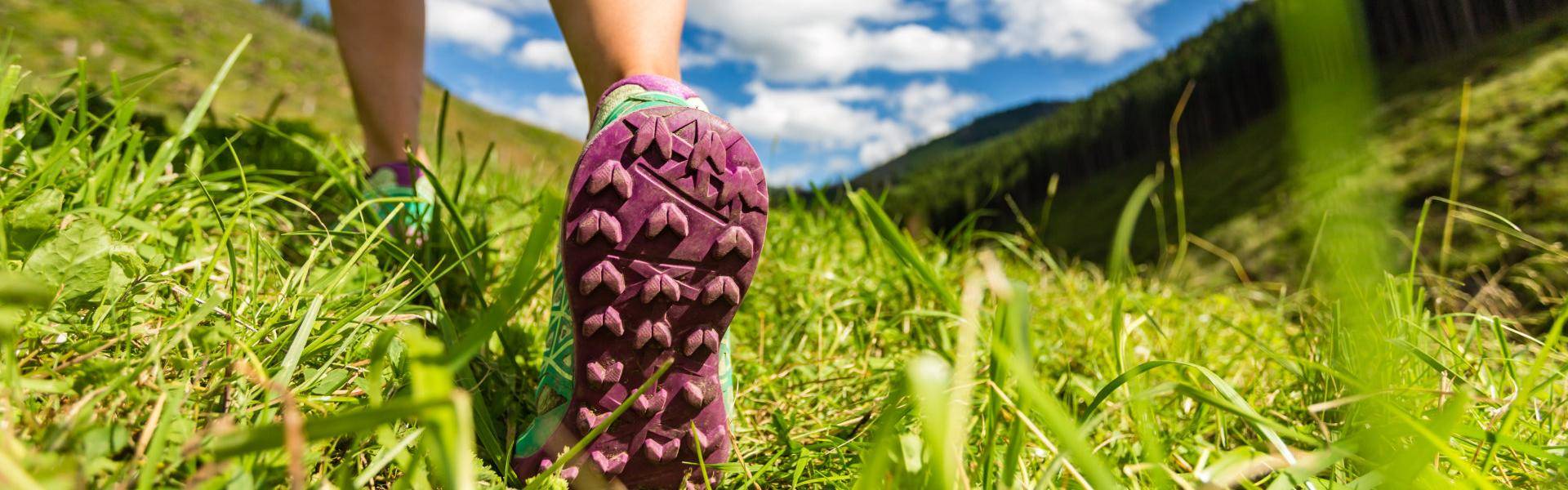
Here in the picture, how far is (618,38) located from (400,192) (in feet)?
Answer: 2.53

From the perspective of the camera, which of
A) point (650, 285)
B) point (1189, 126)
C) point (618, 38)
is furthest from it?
point (1189, 126)

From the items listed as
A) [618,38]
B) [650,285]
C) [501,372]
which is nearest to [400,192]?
[501,372]

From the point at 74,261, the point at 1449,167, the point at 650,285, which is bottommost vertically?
the point at 1449,167

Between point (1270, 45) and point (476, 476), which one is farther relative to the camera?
point (1270, 45)

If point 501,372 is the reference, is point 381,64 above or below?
above

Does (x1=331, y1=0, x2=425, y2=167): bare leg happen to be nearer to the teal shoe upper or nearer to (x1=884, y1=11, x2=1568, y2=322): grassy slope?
the teal shoe upper

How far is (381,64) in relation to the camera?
1814 millimetres

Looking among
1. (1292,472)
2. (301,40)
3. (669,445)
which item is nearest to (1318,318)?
(1292,472)

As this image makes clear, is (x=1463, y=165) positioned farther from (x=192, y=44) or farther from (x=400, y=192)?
(x=192, y=44)

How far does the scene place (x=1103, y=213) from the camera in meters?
43.6

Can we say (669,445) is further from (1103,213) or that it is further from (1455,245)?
(1103,213)

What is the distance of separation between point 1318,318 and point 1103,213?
45538 mm

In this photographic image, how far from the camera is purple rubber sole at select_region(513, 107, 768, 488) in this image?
101 cm

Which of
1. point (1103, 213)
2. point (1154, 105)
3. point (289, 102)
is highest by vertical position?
point (289, 102)
